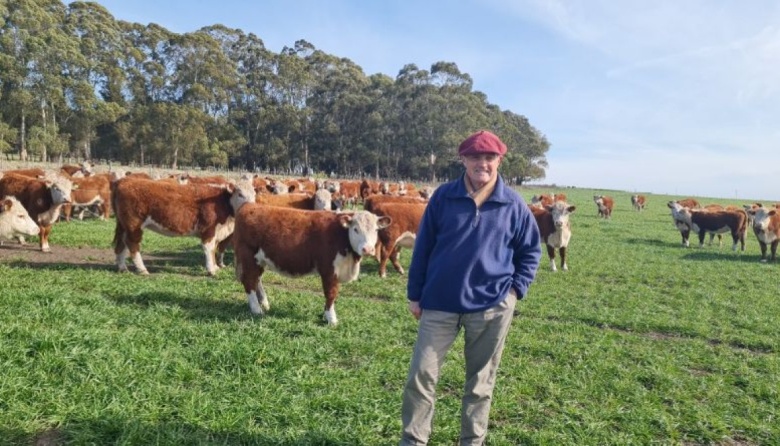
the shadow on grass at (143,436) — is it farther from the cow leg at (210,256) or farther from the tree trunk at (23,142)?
the tree trunk at (23,142)

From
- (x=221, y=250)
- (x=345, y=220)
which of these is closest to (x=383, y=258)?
(x=221, y=250)

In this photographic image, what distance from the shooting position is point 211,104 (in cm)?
5709

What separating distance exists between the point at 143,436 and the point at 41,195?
10.2m

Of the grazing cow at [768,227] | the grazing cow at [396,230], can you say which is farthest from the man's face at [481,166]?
the grazing cow at [768,227]

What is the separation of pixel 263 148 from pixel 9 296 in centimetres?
5500

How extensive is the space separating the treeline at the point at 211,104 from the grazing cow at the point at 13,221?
3105cm

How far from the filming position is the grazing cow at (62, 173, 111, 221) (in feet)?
52.7

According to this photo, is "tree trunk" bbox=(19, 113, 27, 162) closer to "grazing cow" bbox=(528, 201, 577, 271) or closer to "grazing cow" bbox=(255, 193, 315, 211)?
"grazing cow" bbox=(255, 193, 315, 211)

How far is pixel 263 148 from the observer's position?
A: 196 feet

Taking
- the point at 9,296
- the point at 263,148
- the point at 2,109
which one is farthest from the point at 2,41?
the point at 9,296

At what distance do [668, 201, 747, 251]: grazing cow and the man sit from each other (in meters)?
19.6

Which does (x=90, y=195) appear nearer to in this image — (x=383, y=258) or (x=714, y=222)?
(x=383, y=258)

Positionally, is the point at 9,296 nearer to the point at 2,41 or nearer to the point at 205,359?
the point at 205,359

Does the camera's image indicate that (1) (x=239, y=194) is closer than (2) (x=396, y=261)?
Yes
